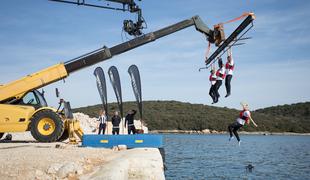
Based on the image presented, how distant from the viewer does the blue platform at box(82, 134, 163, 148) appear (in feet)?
58.0

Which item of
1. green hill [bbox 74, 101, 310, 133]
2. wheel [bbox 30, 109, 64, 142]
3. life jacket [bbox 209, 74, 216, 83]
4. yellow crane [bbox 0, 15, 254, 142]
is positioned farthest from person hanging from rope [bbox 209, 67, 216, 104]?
green hill [bbox 74, 101, 310, 133]

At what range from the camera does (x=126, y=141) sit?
1778cm

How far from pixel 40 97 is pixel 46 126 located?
90.4 inches

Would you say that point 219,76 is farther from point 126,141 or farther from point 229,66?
point 126,141

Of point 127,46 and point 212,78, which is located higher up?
point 127,46

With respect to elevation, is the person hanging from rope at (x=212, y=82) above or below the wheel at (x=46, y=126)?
above

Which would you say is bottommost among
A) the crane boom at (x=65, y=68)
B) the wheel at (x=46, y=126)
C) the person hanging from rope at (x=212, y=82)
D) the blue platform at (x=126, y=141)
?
the blue platform at (x=126, y=141)

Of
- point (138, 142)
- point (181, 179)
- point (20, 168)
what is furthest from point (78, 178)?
point (181, 179)

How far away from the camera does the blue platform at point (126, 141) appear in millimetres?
17672

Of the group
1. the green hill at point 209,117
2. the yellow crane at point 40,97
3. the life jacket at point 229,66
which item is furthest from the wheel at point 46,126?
the green hill at point 209,117

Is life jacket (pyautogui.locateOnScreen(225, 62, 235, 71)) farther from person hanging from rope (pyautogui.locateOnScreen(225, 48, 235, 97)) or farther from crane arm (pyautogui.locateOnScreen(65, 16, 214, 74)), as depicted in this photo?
crane arm (pyautogui.locateOnScreen(65, 16, 214, 74))

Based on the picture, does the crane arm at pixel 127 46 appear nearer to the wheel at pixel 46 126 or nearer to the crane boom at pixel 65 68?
the crane boom at pixel 65 68

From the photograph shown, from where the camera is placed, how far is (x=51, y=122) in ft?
65.6

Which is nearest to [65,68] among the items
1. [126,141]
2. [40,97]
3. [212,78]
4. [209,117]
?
[40,97]
